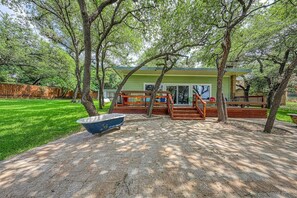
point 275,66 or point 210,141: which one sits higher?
point 275,66

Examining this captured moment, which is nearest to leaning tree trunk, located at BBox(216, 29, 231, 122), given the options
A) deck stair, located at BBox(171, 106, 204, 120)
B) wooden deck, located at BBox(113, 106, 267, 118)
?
deck stair, located at BBox(171, 106, 204, 120)

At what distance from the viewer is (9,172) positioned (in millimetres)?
2480

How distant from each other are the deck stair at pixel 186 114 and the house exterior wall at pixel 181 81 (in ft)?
13.8

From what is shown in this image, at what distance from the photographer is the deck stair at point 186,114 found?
298 inches

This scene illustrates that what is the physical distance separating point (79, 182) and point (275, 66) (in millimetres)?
17707

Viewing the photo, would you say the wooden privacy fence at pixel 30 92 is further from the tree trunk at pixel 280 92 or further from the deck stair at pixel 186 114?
the tree trunk at pixel 280 92

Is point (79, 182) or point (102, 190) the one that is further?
point (79, 182)

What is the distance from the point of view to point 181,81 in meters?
12.1

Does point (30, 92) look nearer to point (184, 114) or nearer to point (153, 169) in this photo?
point (184, 114)

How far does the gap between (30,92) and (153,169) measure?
26.3m

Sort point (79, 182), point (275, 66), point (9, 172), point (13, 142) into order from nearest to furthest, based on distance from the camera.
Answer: point (79, 182) → point (9, 172) → point (13, 142) → point (275, 66)

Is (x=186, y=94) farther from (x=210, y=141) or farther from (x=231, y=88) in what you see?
(x=210, y=141)

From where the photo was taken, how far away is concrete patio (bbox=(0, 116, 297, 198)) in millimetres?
1969

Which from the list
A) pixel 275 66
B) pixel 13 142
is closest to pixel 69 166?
pixel 13 142
